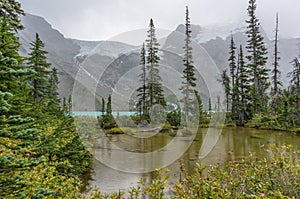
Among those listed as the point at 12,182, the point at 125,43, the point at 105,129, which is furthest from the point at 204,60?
the point at 12,182

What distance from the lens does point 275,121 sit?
19.1m

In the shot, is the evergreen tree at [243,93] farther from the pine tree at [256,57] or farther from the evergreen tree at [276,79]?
the evergreen tree at [276,79]

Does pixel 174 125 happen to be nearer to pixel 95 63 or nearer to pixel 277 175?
pixel 95 63

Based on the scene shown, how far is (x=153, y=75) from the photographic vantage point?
2334cm

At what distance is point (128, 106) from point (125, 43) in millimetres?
10544

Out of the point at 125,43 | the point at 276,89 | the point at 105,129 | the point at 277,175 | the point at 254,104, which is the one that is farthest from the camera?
the point at 254,104

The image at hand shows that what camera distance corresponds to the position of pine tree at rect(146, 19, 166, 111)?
907 inches

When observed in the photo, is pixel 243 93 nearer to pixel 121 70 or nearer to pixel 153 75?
pixel 153 75

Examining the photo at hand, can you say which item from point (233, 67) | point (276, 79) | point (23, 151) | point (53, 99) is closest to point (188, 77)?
point (276, 79)

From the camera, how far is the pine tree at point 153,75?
23.0 metres

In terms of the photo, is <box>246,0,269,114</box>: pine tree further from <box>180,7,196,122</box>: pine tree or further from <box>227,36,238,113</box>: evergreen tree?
<box>180,7,196,122</box>: pine tree

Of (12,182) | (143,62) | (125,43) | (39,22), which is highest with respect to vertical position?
(39,22)

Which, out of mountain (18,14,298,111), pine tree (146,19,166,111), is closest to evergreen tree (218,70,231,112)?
mountain (18,14,298,111)

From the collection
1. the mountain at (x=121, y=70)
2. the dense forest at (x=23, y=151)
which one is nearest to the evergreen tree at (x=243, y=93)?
the mountain at (x=121, y=70)
